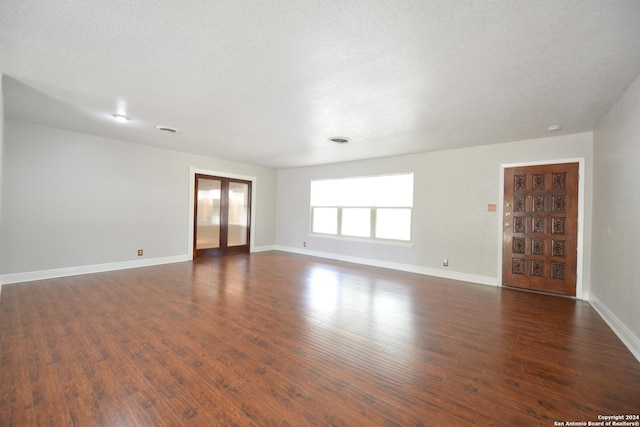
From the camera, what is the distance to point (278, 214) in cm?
833

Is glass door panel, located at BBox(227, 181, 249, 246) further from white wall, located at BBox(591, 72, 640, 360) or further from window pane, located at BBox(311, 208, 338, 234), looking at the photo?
white wall, located at BBox(591, 72, 640, 360)

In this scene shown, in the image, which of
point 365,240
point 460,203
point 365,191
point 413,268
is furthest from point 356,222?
point 460,203

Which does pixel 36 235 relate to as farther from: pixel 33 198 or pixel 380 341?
pixel 380 341

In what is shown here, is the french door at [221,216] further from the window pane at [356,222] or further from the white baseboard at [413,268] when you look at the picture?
the window pane at [356,222]

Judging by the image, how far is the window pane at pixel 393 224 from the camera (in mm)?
5777

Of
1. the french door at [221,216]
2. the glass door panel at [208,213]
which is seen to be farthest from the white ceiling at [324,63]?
the french door at [221,216]

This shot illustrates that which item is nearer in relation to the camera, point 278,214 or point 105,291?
point 105,291

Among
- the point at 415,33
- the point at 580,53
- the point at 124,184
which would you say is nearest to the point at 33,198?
the point at 124,184

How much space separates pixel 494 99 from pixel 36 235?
22.1ft

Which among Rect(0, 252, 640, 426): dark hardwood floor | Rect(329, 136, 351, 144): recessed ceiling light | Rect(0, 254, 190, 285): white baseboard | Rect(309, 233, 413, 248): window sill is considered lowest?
Rect(0, 252, 640, 426): dark hardwood floor

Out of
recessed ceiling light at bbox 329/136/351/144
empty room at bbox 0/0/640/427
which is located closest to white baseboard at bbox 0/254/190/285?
empty room at bbox 0/0/640/427

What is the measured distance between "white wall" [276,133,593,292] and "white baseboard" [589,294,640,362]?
79 cm

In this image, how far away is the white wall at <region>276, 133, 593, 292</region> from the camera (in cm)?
430

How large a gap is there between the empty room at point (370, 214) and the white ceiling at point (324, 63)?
2 cm
